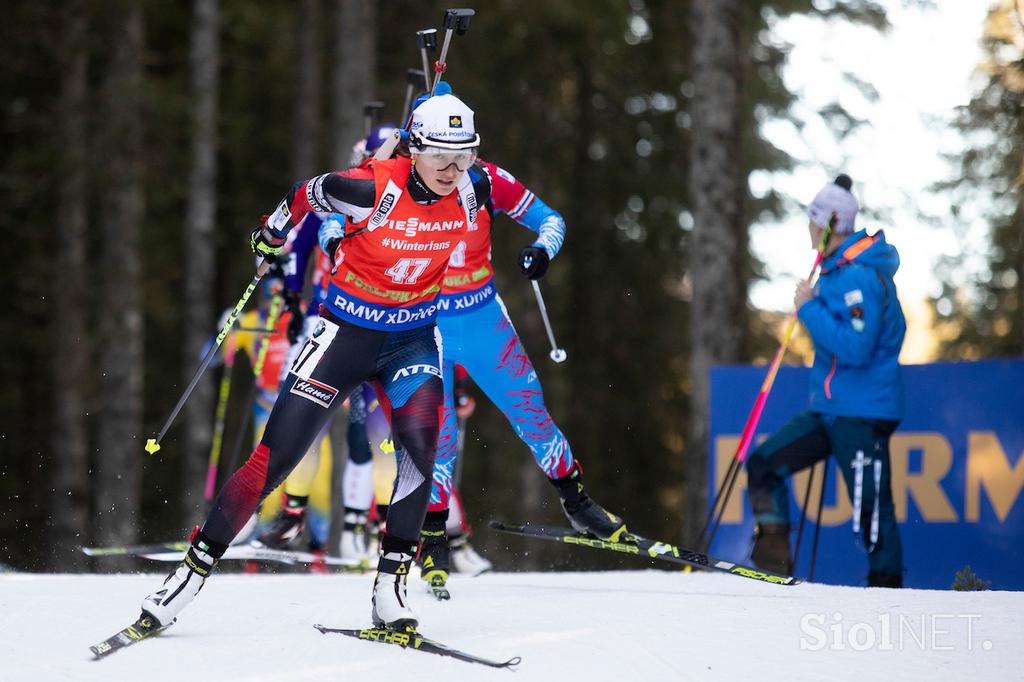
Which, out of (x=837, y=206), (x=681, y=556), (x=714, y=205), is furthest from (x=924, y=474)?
(x=714, y=205)

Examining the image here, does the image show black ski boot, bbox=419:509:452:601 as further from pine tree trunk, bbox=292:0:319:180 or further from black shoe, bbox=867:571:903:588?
pine tree trunk, bbox=292:0:319:180

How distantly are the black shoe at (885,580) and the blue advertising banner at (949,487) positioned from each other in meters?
0.86

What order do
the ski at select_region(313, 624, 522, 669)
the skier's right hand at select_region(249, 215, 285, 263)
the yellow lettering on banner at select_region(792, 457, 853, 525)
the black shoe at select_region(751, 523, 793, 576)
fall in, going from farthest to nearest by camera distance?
the yellow lettering on banner at select_region(792, 457, 853, 525) < the black shoe at select_region(751, 523, 793, 576) < the skier's right hand at select_region(249, 215, 285, 263) < the ski at select_region(313, 624, 522, 669)

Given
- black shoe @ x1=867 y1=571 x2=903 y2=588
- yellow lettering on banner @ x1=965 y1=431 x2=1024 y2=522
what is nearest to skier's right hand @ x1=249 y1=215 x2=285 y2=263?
black shoe @ x1=867 y1=571 x2=903 y2=588

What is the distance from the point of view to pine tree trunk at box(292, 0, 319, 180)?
1723cm

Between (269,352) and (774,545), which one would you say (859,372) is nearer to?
(774,545)

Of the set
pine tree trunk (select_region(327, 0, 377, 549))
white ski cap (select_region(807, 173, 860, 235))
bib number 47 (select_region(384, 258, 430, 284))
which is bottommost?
bib number 47 (select_region(384, 258, 430, 284))

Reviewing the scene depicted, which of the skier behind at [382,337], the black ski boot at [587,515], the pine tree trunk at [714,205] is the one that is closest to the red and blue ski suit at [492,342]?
the black ski boot at [587,515]

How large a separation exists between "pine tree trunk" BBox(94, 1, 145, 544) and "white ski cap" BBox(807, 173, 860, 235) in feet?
31.3

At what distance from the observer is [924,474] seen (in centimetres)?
880

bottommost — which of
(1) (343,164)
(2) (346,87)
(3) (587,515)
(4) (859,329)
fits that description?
(3) (587,515)

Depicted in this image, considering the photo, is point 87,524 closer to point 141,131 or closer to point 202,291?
point 202,291

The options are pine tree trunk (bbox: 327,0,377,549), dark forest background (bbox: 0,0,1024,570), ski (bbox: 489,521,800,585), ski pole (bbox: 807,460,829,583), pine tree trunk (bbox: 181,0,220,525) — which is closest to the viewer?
ski (bbox: 489,521,800,585)

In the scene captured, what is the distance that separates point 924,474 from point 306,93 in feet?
35.9
